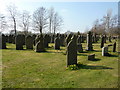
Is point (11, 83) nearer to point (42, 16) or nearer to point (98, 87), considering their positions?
point (98, 87)

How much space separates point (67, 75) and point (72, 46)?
91.6 inches

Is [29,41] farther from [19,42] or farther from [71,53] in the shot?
[71,53]

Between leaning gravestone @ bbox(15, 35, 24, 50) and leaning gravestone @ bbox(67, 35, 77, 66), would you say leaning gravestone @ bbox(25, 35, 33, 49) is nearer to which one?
leaning gravestone @ bbox(15, 35, 24, 50)

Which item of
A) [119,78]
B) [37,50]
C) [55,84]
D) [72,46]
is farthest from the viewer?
[37,50]

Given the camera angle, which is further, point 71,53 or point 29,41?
point 29,41

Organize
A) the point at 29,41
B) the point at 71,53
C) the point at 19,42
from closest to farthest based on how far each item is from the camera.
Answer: the point at 71,53
the point at 19,42
the point at 29,41

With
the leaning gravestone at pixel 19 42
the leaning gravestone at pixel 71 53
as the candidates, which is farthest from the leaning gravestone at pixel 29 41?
the leaning gravestone at pixel 71 53

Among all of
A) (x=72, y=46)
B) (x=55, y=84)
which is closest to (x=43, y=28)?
(x=72, y=46)

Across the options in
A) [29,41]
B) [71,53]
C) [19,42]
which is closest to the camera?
[71,53]

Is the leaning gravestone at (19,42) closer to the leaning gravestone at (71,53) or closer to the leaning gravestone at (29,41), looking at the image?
the leaning gravestone at (29,41)

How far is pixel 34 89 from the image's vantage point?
216 inches

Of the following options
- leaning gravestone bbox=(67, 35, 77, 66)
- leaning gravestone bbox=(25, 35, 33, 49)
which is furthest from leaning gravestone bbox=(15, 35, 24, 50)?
leaning gravestone bbox=(67, 35, 77, 66)

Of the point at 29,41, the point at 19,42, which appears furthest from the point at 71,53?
the point at 19,42

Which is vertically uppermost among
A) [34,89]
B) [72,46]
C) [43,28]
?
[43,28]
